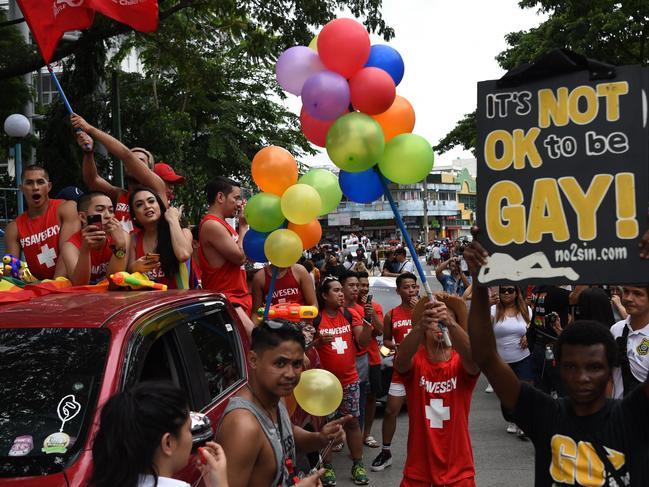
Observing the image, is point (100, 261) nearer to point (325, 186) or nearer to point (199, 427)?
point (325, 186)

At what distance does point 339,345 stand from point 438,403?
112 inches

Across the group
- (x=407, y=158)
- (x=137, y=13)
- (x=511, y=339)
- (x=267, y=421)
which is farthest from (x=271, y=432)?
(x=511, y=339)

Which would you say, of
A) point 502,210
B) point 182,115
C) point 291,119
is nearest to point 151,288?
point 502,210

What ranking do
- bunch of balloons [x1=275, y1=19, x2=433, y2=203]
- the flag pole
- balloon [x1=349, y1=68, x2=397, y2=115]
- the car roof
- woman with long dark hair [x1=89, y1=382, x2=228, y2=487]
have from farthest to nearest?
1. balloon [x1=349, y1=68, x2=397, y2=115]
2. bunch of balloons [x1=275, y1=19, x2=433, y2=203]
3. the flag pole
4. the car roof
5. woman with long dark hair [x1=89, y1=382, x2=228, y2=487]

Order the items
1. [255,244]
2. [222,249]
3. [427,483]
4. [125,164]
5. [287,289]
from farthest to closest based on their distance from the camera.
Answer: [287,289] → [125,164] → [255,244] → [222,249] → [427,483]

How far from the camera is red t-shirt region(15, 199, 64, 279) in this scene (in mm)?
5789

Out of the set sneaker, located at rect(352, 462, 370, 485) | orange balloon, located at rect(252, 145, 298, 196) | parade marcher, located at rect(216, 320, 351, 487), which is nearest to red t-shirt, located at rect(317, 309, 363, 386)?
sneaker, located at rect(352, 462, 370, 485)

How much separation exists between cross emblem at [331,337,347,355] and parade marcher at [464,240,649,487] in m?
4.37

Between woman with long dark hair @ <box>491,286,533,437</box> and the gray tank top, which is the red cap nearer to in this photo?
woman with long dark hair @ <box>491,286,533,437</box>

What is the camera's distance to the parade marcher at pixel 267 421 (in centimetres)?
285

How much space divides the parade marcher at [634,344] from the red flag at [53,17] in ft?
17.9

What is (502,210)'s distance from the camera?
2.76 metres

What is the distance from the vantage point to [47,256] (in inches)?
229

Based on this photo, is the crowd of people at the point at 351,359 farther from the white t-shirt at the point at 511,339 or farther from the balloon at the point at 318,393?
the balloon at the point at 318,393
